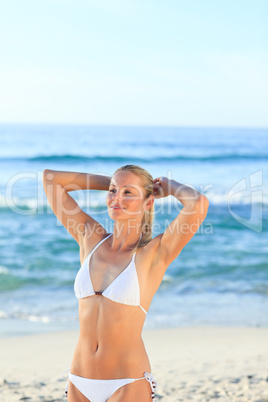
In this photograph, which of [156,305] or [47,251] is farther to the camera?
[47,251]

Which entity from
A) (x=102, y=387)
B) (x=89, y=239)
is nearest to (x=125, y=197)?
(x=89, y=239)

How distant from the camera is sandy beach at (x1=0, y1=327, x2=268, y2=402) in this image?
14.5ft

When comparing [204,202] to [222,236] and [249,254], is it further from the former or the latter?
[222,236]

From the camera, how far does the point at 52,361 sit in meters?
5.41

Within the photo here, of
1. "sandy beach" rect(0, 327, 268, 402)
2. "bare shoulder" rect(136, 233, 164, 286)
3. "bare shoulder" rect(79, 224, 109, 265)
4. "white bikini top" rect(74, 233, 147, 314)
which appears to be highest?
"bare shoulder" rect(79, 224, 109, 265)

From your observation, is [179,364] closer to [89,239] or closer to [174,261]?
[89,239]

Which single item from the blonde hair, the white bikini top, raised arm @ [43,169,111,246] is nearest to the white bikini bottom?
the white bikini top

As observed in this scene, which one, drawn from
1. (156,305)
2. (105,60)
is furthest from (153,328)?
(105,60)

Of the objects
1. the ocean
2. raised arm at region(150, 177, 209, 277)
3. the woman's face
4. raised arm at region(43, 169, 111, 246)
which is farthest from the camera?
the ocean

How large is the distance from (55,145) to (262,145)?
1507cm

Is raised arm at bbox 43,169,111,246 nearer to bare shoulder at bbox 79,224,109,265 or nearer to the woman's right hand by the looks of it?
bare shoulder at bbox 79,224,109,265

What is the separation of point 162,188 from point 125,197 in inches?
10.1

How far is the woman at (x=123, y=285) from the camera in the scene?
240 cm

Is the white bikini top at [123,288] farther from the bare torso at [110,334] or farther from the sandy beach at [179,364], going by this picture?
the sandy beach at [179,364]
